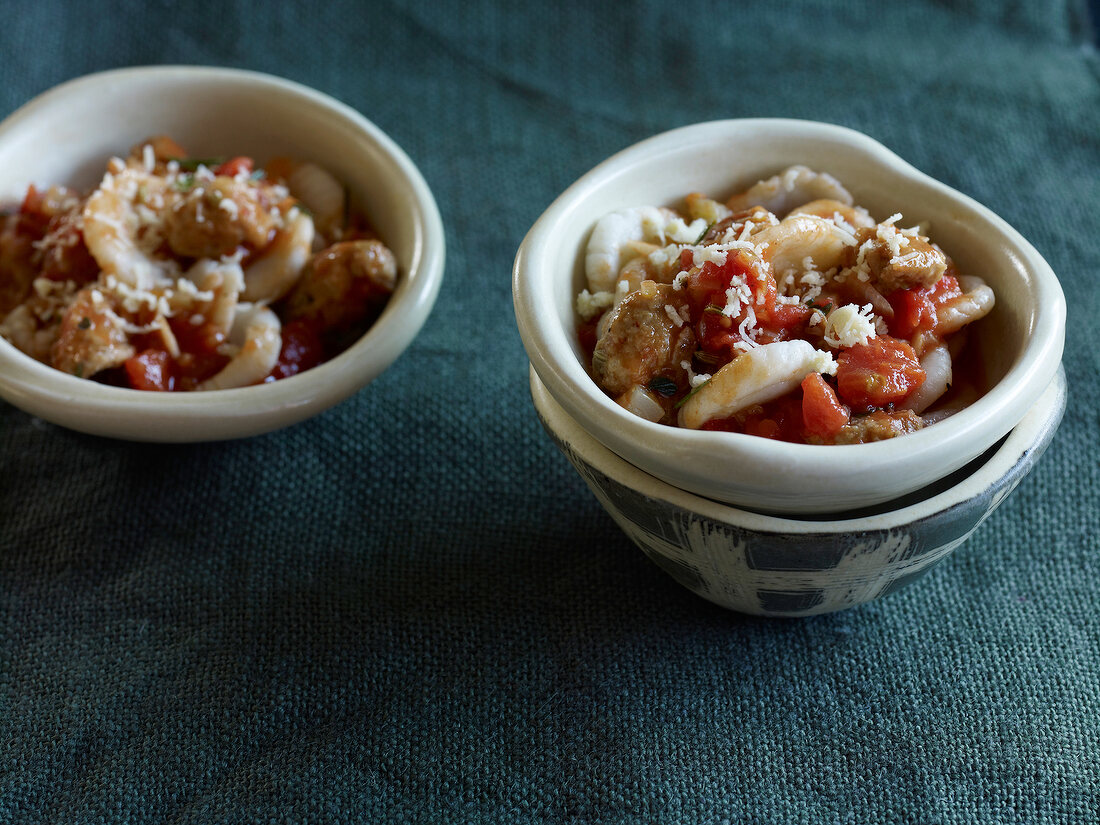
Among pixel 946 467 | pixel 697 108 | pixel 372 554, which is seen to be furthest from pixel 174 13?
pixel 946 467

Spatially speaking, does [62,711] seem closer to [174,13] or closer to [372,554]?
[372,554]

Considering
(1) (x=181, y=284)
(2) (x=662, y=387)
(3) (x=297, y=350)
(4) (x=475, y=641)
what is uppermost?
(2) (x=662, y=387)

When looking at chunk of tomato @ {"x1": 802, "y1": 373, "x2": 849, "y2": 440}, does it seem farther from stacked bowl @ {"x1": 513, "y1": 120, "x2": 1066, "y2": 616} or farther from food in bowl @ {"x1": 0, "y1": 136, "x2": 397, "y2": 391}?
food in bowl @ {"x1": 0, "y1": 136, "x2": 397, "y2": 391}

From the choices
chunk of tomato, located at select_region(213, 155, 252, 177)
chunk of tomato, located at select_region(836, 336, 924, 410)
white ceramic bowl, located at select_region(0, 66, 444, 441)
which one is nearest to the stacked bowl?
chunk of tomato, located at select_region(836, 336, 924, 410)

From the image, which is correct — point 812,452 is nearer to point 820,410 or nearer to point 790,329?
point 820,410

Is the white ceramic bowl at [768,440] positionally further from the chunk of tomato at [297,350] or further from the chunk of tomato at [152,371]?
the chunk of tomato at [152,371]

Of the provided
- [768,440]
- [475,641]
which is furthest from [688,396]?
[475,641]
